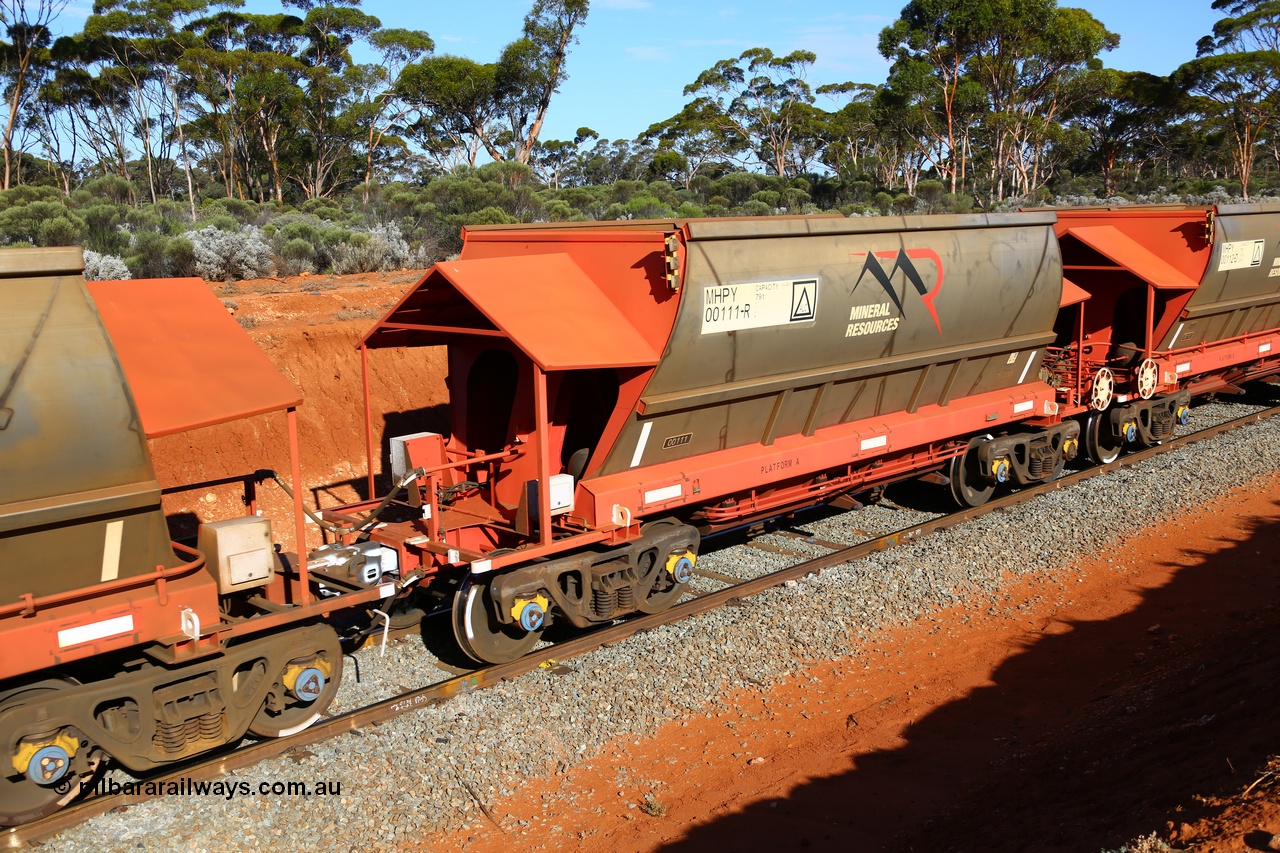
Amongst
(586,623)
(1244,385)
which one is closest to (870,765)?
(586,623)

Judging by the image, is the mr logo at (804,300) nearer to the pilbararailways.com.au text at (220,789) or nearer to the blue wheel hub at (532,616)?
the blue wheel hub at (532,616)

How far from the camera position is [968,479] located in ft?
41.0

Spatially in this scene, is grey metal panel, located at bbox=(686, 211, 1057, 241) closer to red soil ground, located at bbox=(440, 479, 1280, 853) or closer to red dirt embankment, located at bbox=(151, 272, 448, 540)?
red soil ground, located at bbox=(440, 479, 1280, 853)

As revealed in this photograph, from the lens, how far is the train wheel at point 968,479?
12.2m

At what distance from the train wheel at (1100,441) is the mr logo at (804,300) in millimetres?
6438

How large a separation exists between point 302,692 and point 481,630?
1520 millimetres

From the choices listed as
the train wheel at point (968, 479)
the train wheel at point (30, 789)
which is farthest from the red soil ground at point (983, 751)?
the train wheel at point (968, 479)

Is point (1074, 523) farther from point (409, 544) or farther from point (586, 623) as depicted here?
point (409, 544)

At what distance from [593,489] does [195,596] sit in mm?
3079

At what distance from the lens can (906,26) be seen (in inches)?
1777

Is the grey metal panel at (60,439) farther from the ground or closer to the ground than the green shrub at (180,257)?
closer to the ground

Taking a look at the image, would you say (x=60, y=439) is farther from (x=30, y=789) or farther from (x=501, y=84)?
(x=501, y=84)

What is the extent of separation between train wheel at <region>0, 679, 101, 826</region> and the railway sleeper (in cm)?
291

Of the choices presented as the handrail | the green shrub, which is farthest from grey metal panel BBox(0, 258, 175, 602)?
the green shrub
